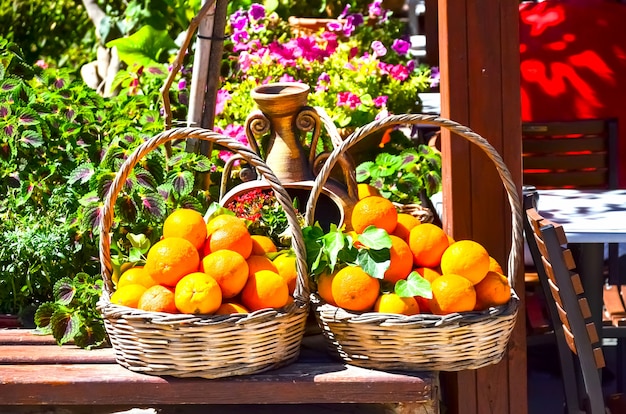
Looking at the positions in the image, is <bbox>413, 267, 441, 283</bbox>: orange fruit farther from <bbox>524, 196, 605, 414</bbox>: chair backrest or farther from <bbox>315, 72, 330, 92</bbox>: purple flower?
<bbox>315, 72, 330, 92</bbox>: purple flower

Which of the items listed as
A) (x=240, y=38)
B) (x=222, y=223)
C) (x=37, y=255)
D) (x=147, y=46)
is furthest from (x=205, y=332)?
(x=147, y=46)

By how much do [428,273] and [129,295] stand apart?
70cm

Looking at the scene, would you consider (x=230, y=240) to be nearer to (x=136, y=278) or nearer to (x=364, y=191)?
(x=136, y=278)

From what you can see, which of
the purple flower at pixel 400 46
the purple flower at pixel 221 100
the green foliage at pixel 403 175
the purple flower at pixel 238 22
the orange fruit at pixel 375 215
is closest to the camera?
the orange fruit at pixel 375 215

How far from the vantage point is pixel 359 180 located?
11.2 ft

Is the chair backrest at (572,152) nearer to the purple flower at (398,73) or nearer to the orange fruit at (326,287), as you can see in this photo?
the purple flower at (398,73)

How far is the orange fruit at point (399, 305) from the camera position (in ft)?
7.38

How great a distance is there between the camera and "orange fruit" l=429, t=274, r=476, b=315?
7.38 feet

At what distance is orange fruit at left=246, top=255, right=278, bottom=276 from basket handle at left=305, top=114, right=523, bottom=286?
0.19 meters

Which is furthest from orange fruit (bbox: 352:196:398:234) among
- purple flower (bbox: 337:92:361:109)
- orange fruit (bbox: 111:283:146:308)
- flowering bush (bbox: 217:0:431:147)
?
purple flower (bbox: 337:92:361:109)

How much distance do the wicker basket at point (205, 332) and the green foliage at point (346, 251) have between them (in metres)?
0.08

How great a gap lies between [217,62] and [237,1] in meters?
2.01

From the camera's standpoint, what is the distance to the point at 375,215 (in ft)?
7.95

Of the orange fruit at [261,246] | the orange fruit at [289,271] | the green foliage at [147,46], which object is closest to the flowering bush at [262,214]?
the orange fruit at [261,246]
